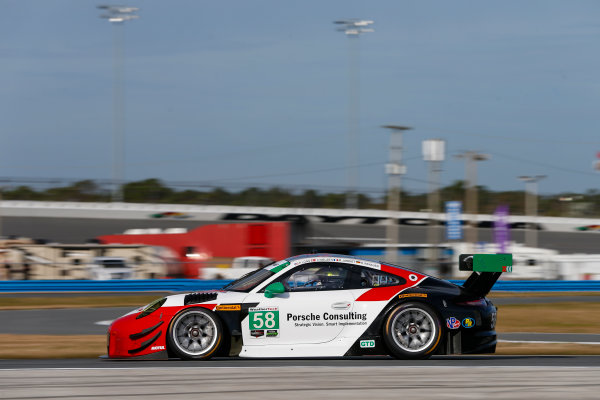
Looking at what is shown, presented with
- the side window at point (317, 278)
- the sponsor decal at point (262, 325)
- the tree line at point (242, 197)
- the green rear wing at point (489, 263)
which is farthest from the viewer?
the tree line at point (242, 197)

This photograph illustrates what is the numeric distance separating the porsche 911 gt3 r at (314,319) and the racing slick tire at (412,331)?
10mm

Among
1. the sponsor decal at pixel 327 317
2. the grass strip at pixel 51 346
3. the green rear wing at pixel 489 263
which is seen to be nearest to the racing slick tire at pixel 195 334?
the sponsor decal at pixel 327 317

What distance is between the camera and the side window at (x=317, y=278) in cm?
851

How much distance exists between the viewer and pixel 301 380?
21.7ft

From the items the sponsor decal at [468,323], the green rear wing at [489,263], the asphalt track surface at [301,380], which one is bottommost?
the asphalt track surface at [301,380]

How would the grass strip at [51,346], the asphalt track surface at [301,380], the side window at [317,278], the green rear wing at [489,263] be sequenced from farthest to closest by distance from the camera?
the grass strip at [51,346]
the green rear wing at [489,263]
the side window at [317,278]
the asphalt track surface at [301,380]

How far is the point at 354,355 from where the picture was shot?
8.34 meters

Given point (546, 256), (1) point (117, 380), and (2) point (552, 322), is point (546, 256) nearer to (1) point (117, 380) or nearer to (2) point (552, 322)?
(2) point (552, 322)

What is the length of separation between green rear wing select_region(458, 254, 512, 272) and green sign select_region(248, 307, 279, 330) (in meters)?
2.05

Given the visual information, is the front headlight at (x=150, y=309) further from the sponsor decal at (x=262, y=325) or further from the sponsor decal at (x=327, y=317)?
the sponsor decal at (x=327, y=317)

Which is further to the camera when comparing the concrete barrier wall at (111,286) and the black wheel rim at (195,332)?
the concrete barrier wall at (111,286)

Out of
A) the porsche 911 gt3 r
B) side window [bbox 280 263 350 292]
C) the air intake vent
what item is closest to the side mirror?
the porsche 911 gt3 r

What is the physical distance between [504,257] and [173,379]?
13.1ft

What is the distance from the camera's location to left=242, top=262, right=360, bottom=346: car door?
8.27m
